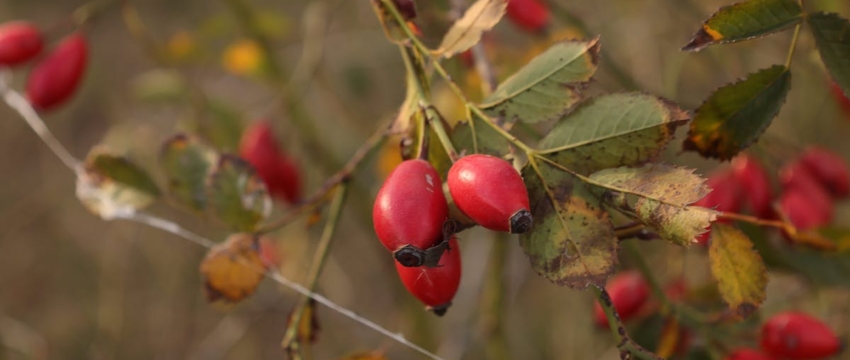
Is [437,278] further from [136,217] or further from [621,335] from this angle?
[136,217]

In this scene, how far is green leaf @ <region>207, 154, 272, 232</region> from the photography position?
0.82 m

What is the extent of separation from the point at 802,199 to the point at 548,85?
0.66m

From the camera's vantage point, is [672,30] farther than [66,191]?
No

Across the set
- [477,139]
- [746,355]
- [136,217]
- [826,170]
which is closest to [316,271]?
[477,139]

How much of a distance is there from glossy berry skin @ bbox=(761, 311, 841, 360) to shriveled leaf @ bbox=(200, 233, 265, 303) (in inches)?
21.7

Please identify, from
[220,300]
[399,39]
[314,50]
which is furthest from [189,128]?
[399,39]

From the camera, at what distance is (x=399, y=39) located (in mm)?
662

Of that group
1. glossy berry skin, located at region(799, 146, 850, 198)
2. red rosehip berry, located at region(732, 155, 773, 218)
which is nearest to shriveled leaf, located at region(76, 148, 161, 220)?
red rosehip berry, located at region(732, 155, 773, 218)

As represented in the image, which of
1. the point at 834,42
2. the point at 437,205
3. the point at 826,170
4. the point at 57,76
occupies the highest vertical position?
the point at 57,76

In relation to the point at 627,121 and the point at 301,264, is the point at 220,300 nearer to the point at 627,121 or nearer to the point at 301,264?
the point at 627,121

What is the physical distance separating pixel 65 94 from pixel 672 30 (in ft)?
4.91

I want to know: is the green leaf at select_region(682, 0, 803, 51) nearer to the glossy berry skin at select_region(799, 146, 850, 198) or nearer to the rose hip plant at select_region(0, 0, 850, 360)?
the rose hip plant at select_region(0, 0, 850, 360)

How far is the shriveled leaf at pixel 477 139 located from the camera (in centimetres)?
61

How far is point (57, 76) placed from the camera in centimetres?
118
